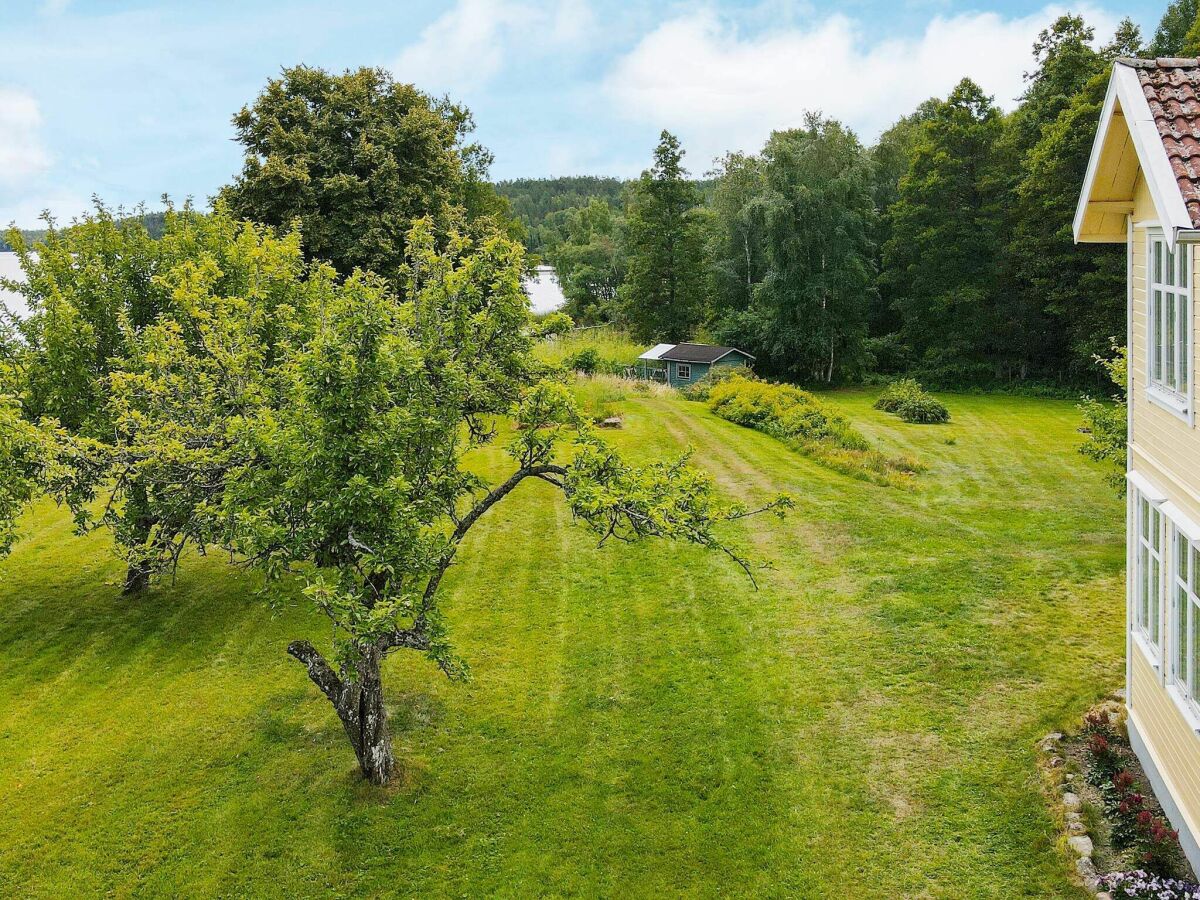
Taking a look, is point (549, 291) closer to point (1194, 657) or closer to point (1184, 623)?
point (1184, 623)

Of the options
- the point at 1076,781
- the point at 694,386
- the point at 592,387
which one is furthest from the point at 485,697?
the point at 694,386

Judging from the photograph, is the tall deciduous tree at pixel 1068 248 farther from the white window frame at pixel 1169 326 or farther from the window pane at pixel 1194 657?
the window pane at pixel 1194 657

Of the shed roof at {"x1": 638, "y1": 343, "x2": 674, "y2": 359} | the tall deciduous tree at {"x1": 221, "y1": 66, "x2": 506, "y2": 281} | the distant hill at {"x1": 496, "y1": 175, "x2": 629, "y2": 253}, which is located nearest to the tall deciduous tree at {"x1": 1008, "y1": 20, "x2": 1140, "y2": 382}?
the shed roof at {"x1": 638, "y1": 343, "x2": 674, "y2": 359}

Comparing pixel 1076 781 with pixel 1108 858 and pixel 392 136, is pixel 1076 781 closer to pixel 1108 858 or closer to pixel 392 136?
pixel 1108 858

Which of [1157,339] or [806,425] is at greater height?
[1157,339]

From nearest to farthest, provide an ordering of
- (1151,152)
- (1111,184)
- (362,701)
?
(1151,152) → (1111,184) → (362,701)

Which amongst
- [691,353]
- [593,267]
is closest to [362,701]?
[691,353]

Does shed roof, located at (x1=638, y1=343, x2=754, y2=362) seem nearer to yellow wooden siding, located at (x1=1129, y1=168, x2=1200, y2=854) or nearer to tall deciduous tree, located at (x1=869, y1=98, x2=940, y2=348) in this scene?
tall deciduous tree, located at (x1=869, y1=98, x2=940, y2=348)
